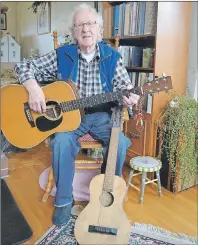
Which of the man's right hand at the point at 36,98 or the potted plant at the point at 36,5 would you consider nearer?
the man's right hand at the point at 36,98

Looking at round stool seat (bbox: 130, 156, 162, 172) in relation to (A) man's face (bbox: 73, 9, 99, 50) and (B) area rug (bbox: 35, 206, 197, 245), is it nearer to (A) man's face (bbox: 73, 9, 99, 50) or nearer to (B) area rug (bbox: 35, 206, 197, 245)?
(B) area rug (bbox: 35, 206, 197, 245)

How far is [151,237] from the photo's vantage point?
1325 millimetres

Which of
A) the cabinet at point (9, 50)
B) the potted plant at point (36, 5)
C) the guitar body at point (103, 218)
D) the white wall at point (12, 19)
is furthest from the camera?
the white wall at point (12, 19)

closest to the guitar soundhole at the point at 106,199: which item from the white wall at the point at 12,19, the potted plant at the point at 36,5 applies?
the potted plant at the point at 36,5

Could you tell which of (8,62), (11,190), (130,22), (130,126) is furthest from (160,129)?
Result: (8,62)

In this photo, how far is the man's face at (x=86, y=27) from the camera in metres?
1.41

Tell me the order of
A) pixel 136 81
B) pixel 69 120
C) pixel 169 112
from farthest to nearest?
pixel 136 81, pixel 169 112, pixel 69 120

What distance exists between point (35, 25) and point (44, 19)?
1.34 ft

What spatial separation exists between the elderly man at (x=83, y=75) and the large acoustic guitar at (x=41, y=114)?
78 mm

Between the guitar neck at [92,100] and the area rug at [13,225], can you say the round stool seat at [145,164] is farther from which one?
the area rug at [13,225]

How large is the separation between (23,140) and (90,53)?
62 centimetres

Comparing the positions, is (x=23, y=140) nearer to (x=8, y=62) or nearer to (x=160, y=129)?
(x=160, y=129)

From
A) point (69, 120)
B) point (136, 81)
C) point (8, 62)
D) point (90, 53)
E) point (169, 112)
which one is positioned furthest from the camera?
point (8, 62)

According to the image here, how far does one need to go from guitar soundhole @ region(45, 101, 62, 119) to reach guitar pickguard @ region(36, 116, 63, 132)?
0.09 ft
